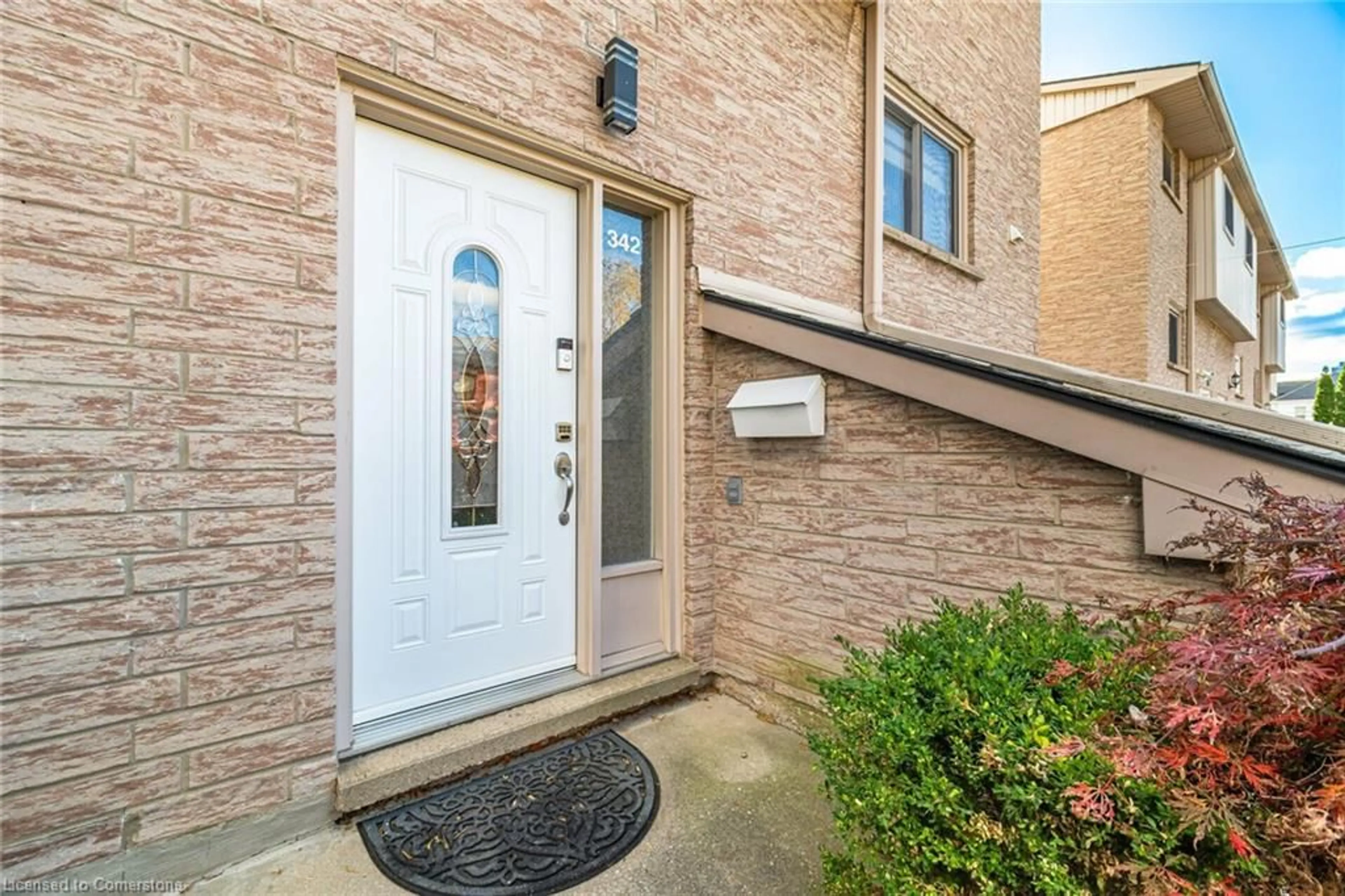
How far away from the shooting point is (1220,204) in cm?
1080

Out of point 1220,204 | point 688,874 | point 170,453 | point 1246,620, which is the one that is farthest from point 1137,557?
point 1220,204

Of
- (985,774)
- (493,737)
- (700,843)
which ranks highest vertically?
(985,774)

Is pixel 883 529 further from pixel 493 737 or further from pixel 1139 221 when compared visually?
pixel 1139 221

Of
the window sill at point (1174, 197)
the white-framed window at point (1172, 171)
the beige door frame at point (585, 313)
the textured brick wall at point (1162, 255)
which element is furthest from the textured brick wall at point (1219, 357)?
the beige door frame at point (585, 313)

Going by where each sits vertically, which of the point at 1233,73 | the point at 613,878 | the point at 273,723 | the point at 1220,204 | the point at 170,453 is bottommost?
the point at 613,878

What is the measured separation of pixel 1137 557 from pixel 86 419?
10.6 ft

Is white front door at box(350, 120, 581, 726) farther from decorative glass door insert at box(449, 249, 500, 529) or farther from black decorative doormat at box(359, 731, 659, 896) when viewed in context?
black decorative doormat at box(359, 731, 659, 896)

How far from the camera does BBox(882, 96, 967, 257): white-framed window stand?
4.74 meters

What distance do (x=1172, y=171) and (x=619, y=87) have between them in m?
11.7

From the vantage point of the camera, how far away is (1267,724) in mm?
1012

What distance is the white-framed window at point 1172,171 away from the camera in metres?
9.59

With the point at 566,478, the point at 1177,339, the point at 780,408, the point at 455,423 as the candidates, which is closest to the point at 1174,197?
the point at 1177,339

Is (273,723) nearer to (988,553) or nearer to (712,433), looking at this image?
(712,433)

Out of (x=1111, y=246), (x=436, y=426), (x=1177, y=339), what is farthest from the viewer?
(x=1177, y=339)
